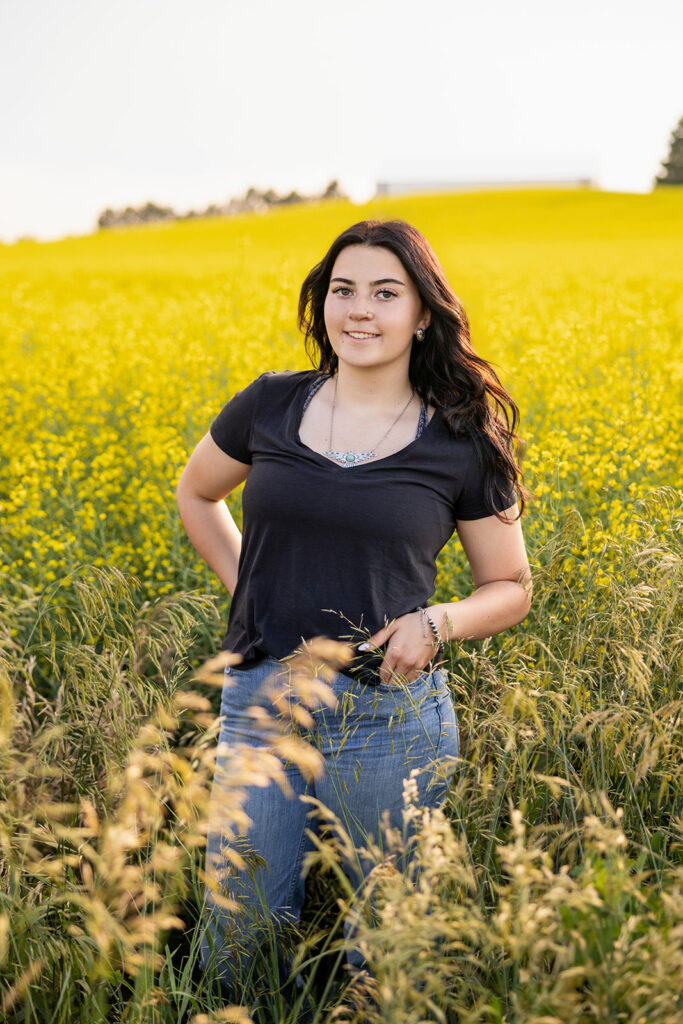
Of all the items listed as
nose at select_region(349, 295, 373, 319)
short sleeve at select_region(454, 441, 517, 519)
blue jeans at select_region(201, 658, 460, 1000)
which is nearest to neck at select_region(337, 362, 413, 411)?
nose at select_region(349, 295, 373, 319)

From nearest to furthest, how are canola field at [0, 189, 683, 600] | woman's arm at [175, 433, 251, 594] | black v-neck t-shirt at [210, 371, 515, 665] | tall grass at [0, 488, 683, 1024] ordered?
tall grass at [0, 488, 683, 1024], black v-neck t-shirt at [210, 371, 515, 665], woman's arm at [175, 433, 251, 594], canola field at [0, 189, 683, 600]

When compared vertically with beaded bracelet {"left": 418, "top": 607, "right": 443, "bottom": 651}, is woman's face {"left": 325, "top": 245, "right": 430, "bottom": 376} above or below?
above

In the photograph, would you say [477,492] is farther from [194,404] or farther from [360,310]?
[194,404]

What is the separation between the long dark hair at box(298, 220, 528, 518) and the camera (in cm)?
209

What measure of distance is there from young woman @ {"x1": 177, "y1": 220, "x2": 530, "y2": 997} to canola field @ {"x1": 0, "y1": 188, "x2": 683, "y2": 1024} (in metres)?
0.11

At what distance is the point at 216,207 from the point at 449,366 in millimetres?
52181

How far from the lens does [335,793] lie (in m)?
1.87

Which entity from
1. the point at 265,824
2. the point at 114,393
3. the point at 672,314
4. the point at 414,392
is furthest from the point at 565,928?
the point at 672,314

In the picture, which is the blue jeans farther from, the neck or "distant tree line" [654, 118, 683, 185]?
"distant tree line" [654, 118, 683, 185]

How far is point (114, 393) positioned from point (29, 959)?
12.8ft

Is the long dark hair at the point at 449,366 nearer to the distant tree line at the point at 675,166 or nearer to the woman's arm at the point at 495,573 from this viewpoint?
the woman's arm at the point at 495,573

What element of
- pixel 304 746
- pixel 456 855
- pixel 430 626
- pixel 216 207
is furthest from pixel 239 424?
pixel 216 207

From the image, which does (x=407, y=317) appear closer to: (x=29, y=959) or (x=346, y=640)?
(x=346, y=640)

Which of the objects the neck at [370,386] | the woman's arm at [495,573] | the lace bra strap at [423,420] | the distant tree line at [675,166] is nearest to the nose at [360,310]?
the neck at [370,386]
